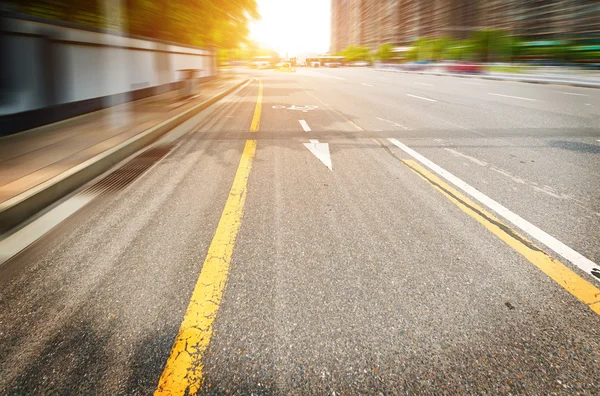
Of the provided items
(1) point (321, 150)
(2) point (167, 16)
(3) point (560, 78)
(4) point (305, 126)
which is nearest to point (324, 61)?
(3) point (560, 78)

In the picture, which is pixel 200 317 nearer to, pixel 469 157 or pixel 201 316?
pixel 201 316

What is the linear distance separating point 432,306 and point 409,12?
335ft

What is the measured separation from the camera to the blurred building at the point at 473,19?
36.9m

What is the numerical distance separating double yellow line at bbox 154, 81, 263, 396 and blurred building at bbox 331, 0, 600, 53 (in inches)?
1243

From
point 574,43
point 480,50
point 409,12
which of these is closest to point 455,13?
point 409,12

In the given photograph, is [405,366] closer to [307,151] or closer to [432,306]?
[432,306]

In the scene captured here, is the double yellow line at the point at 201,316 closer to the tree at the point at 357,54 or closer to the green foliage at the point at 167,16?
the green foliage at the point at 167,16

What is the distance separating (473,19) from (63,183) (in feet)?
242

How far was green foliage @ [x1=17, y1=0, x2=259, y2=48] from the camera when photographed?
27.8 feet

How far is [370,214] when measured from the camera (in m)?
3.50

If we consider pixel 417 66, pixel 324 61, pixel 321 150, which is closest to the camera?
pixel 321 150

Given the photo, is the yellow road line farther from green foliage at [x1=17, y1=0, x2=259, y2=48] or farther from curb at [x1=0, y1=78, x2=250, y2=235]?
green foliage at [x1=17, y1=0, x2=259, y2=48]

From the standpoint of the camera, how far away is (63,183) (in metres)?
3.98

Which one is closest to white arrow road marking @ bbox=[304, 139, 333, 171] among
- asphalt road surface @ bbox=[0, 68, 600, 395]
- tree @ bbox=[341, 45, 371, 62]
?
asphalt road surface @ bbox=[0, 68, 600, 395]
